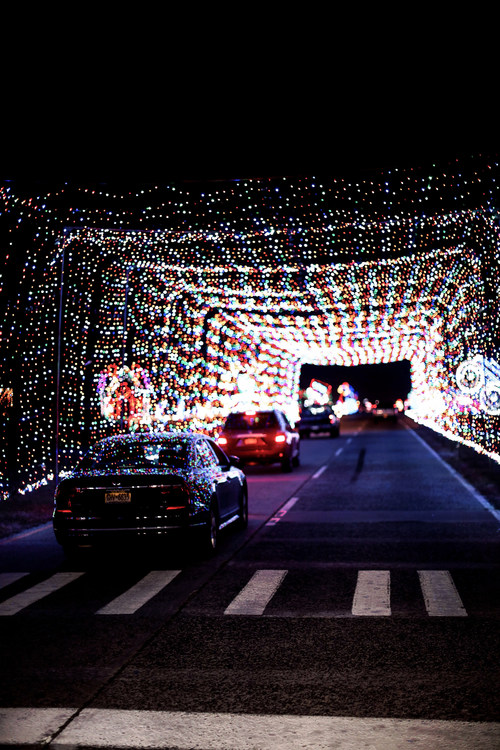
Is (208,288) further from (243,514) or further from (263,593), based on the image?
(263,593)

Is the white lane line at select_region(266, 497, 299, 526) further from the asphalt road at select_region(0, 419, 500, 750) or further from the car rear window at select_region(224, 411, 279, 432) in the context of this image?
the car rear window at select_region(224, 411, 279, 432)

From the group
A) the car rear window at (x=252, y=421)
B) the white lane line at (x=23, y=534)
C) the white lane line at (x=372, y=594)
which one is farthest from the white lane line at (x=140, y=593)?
the car rear window at (x=252, y=421)

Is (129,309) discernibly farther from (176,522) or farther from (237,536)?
(176,522)

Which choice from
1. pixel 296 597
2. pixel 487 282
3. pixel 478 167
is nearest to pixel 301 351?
pixel 487 282

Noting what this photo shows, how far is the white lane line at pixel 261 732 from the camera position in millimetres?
4855

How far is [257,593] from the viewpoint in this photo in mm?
9117

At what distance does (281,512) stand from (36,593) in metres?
7.59

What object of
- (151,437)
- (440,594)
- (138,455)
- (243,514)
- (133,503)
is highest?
(151,437)

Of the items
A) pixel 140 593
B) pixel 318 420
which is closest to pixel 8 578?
pixel 140 593

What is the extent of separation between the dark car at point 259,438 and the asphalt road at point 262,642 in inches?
465

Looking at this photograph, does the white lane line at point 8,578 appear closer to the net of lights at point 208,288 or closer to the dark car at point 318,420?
the net of lights at point 208,288

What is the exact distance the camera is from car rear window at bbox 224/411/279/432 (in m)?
26.3

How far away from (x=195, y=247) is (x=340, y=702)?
18.0 metres

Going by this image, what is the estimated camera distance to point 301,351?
2409 inches
